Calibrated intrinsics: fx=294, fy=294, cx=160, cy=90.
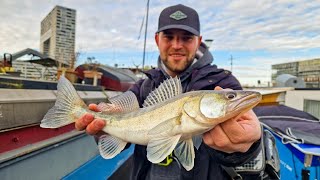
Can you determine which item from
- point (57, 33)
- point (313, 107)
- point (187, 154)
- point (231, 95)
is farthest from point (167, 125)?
point (57, 33)

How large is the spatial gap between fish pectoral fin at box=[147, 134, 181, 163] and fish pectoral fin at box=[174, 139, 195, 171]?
0.08 metres

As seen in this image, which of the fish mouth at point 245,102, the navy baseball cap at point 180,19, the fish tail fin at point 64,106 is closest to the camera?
the fish mouth at point 245,102

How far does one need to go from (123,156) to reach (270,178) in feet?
8.63

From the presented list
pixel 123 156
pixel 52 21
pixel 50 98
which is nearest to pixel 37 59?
pixel 52 21

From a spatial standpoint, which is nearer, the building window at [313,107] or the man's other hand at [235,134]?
the man's other hand at [235,134]

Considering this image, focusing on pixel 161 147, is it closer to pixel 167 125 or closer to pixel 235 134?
pixel 167 125

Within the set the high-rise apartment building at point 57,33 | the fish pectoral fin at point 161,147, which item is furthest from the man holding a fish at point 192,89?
the high-rise apartment building at point 57,33

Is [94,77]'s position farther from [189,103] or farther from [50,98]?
[189,103]

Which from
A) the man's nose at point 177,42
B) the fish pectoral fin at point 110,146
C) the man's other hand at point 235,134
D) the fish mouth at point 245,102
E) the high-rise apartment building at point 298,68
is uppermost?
the high-rise apartment building at point 298,68

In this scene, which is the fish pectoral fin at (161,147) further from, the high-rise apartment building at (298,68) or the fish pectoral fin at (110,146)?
the high-rise apartment building at (298,68)

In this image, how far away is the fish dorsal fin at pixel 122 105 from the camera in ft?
7.45

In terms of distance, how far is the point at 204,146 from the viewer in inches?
85.2

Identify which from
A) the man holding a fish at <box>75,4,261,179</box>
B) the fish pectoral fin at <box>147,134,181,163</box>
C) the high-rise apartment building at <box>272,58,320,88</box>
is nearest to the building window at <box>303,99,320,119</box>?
the man holding a fish at <box>75,4,261,179</box>

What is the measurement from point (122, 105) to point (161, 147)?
66 cm
